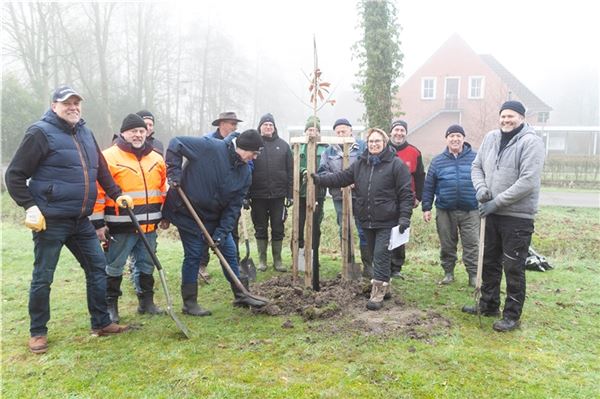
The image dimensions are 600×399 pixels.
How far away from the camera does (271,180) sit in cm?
631

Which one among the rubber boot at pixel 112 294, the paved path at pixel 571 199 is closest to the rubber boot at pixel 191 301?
the rubber boot at pixel 112 294

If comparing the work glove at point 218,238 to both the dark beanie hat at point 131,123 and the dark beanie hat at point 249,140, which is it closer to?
the dark beanie hat at point 249,140

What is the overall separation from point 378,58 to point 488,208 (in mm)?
10638

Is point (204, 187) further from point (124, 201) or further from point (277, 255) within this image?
point (277, 255)

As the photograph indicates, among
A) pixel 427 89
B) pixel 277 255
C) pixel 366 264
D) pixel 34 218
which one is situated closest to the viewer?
pixel 34 218

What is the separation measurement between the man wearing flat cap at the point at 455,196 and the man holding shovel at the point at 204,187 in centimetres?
264

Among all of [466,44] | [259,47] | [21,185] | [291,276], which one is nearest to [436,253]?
[291,276]

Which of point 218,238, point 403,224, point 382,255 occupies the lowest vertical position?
point 382,255

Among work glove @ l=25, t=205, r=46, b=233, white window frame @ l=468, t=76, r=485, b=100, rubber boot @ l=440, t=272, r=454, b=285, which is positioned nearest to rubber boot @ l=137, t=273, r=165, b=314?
work glove @ l=25, t=205, r=46, b=233

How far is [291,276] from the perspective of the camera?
6.24 m

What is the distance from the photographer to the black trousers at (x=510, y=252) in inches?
173

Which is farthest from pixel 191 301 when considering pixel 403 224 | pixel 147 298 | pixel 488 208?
pixel 488 208

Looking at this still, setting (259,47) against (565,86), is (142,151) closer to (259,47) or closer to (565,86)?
(259,47)

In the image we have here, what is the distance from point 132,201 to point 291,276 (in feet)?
8.58
